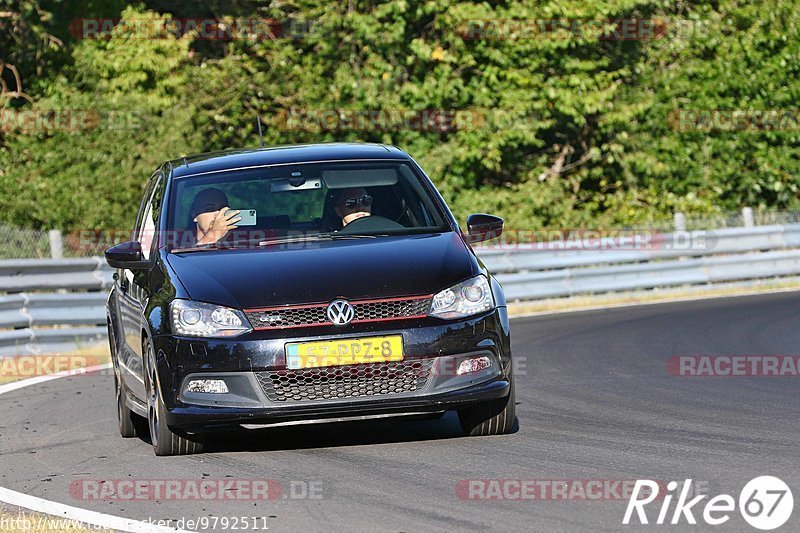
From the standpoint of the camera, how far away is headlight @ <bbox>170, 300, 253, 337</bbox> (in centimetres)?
765

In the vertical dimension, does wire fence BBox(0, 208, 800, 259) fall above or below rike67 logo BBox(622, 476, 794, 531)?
below

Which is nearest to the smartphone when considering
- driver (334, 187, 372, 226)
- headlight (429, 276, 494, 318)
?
driver (334, 187, 372, 226)

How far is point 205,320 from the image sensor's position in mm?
7738

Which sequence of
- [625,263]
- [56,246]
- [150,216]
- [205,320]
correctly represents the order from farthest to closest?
1. [625,263]
2. [56,246]
3. [150,216]
4. [205,320]

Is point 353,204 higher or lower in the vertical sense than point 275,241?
higher

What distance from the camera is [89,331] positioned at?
16.8 metres

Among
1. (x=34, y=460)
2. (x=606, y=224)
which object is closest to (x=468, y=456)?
(x=34, y=460)

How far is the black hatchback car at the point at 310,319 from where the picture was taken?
7609mm

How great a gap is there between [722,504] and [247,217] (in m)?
3.63

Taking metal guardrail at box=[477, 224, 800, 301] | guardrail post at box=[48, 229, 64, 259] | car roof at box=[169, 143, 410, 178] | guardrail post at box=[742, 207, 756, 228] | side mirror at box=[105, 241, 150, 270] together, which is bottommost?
metal guardrail at box=[477, 224, 800, 301]

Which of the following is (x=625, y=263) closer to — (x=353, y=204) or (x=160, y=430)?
(x=353, y=204)

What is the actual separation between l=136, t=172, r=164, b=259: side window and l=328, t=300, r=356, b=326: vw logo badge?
165cm

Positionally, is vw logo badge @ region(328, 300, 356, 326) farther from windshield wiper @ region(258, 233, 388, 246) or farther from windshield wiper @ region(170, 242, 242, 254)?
windshield wiper @ region(170, 242, 242, 254)

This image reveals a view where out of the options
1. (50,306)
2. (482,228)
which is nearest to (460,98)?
(50,306)
